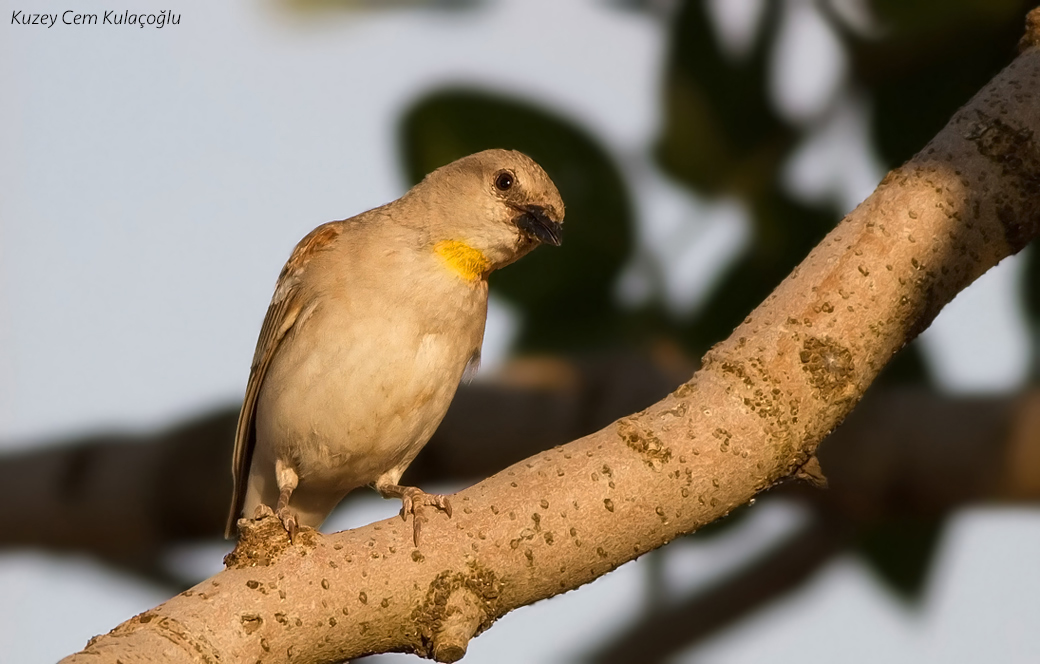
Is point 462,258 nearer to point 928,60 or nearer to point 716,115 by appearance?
point 716,115

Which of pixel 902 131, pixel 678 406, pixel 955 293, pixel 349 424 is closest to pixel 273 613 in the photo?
pixel 678 406

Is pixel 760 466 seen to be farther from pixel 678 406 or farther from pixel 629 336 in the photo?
pixel 629 336

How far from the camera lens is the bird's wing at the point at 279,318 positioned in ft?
15.2

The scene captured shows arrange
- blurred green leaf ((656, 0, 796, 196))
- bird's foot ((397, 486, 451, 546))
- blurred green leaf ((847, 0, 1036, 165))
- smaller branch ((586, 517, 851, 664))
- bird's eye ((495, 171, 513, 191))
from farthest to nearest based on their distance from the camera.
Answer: smaller branch ((586, 517, 851, 664)), blurred green leaf ((656, 0, 796, 196)), blurred green leaf ((847, 0, 1036, 165)), bird's eye ((495, 171, 513, 191)), bird's foot ((397, 486, 451, 546))

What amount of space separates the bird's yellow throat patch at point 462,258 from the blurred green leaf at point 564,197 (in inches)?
20.3

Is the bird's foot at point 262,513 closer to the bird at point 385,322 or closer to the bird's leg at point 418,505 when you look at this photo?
the bird's leg at point 418,505

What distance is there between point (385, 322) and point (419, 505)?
→ 1063 millimetres

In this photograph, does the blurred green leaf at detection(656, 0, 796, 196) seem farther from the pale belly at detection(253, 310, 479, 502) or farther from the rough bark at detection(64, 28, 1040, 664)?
the rough bark at detection(64, 28, 1040, 664)

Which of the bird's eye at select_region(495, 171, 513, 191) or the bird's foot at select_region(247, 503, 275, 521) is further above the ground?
the bird's eye at select_region(495, 171, 513, 191)

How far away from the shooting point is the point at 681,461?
3.16m

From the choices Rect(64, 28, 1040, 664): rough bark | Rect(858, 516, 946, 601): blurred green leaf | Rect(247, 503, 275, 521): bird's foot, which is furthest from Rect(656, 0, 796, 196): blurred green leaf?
Rect(247, 503, 275, 521): bird's foot

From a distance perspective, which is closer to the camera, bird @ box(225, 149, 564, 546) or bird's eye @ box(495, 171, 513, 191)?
bird @ box(225, 149, 564, 546)

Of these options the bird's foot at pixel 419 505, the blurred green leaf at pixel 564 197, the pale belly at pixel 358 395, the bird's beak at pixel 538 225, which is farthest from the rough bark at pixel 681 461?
the blurred green leaf at pixel 564 197

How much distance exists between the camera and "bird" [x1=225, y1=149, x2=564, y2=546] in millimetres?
4281
